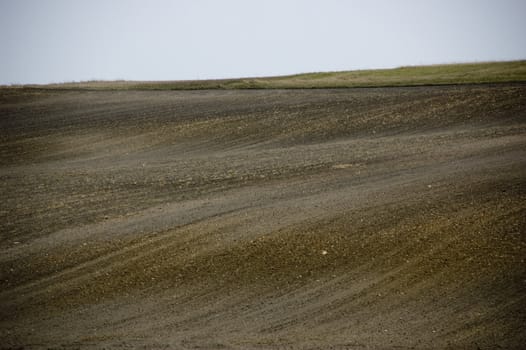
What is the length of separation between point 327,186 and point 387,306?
657cm

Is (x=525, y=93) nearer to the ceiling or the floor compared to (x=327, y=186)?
nearer to the ceiling

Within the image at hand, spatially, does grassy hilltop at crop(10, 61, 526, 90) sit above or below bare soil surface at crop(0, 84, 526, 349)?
above

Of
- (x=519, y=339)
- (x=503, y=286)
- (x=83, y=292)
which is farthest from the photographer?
(x=83, y=292)

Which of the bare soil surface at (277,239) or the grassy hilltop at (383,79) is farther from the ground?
the grassy hilltop at (383,79)

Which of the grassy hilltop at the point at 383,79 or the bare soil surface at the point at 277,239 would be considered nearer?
the bare soil surface at the point at 277,239

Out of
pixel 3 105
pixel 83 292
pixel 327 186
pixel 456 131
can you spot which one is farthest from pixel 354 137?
pixel 3 105

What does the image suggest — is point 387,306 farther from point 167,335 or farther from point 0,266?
point 0,266

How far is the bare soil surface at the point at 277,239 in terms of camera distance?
9.52 meters

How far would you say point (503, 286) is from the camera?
33.1 ft

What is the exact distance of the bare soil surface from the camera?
952 centimetres

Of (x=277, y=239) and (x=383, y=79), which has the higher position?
(x=383, y=79)

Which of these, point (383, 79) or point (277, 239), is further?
point (383, 79)

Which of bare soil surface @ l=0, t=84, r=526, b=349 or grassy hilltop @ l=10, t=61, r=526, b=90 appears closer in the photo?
bare soil surface @ l=0, t=84, r=526, b=349

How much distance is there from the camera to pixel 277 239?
12648 mm
